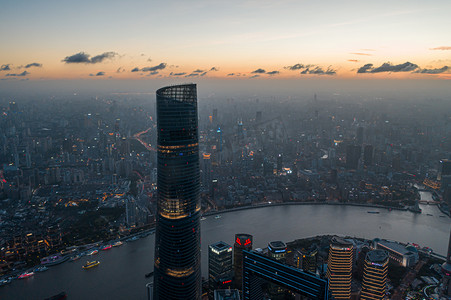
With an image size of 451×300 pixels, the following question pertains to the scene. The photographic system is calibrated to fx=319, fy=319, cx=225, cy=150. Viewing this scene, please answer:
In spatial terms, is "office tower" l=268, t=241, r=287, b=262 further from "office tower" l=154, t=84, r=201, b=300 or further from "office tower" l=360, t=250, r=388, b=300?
"office tower" l=154, t=84, r=201, b=300

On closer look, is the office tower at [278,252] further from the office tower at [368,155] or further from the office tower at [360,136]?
the office tower at [360,136]

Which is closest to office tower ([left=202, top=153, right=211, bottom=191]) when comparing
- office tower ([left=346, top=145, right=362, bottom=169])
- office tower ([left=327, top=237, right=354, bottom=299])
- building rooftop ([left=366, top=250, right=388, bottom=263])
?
office tower ([left=346, top=145, right=362, bottom=169])

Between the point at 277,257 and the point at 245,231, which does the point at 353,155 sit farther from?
the point at 277,257

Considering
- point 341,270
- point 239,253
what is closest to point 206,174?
point 239,253

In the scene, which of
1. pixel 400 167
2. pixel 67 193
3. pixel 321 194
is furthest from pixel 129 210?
pixel 400 167

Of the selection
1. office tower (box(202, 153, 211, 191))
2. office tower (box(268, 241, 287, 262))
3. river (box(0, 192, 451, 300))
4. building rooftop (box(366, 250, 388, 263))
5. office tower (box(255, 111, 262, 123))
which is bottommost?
river (box(0, 192, 451, 300))

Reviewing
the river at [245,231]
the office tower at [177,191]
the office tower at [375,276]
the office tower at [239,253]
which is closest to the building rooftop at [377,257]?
the office tower at [375,276]

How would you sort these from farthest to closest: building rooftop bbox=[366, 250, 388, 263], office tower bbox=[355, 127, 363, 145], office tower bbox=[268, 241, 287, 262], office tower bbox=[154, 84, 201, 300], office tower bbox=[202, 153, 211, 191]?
office tower bbox=[355, 127, 363, 145]
office tower bbox=[202, 153, 211, 191]
office tower bbox=[268, 241, 287, 262]
building rooftop bbox=[366, 250, 388, 263]
office tower bbox=[154, 84, 201, 300]
